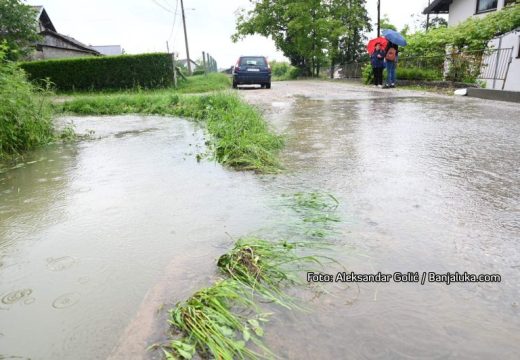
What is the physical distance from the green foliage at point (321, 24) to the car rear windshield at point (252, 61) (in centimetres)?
1429

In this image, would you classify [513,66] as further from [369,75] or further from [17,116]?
[17,116]

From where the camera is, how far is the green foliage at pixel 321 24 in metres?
28.7

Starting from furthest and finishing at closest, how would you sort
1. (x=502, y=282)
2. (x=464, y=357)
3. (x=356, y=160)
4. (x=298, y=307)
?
(x=356, y=160)
(x=502, y=282)
(x=298, y=307)
(x=464, y=357)

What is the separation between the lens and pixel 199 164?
398 cm

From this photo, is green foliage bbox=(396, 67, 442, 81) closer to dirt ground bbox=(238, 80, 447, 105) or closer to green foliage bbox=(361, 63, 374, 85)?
green foliage bbox=(361, 63, 374, 85)

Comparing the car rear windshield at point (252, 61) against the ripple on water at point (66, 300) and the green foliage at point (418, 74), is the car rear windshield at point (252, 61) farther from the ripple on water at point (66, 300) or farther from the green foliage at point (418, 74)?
the ripple on water at point (66, 300)

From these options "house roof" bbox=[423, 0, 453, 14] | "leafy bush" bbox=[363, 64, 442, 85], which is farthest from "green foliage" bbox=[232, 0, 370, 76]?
"leafy bush" bbox=[363, 64, 442, 85]

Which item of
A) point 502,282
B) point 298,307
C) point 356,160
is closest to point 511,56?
point 356,160

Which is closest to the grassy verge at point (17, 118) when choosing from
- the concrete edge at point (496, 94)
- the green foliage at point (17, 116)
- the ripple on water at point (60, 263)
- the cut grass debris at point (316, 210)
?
the green foliage at point (17, 116)

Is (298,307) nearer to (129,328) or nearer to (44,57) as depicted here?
(129,328)

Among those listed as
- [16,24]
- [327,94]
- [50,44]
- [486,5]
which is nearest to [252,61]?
[327,94]

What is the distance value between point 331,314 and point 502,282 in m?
0.82

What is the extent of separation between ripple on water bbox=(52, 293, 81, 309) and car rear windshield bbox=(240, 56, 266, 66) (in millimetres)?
14528

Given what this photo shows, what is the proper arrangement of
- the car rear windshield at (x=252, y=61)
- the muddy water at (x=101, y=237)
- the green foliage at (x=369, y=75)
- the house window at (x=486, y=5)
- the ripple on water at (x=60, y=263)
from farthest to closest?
the house window at (x=486, y=5), the green foliage at (x=369, y=75), the car rear windshield at (x=252, y=61), the ripple on water at (x=60, y=263), the muddy water at (x=101, y=237)
